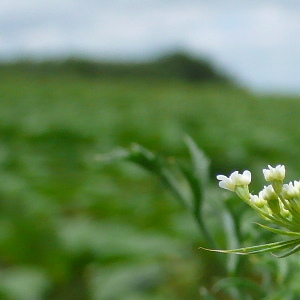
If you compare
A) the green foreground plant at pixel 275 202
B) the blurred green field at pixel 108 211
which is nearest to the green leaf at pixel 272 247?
the green foreground plant at pixel 275 202

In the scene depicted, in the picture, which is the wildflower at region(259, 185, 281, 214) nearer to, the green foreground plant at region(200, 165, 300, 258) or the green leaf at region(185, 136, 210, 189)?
the green foreground plant at region(200, 165, 300, 258)

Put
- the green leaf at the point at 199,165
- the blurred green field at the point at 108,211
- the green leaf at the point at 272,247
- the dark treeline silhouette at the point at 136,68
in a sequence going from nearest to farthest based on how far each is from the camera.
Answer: the green leaf at the point at 272,247 → the green leaf at the point at 199,165 → the blurred green field at the point at 108,211 → the dark treeline silhouette at the point at 136,68

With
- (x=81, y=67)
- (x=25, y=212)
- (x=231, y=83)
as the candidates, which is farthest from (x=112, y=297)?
(x=231, y=83)

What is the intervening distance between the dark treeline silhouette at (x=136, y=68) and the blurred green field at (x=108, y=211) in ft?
75.7

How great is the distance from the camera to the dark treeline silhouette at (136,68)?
35969mm

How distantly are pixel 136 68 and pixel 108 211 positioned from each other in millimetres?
35994

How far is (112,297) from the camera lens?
12.8ft

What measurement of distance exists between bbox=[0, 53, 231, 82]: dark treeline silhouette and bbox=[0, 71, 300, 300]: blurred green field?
2306 centimetres

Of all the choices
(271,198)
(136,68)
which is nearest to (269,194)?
(271,198)

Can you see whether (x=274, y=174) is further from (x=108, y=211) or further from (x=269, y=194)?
(x=108, y=211)

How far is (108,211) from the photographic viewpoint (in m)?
6.05

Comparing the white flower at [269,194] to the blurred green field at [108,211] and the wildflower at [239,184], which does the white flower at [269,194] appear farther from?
the blurred green field at [108,211]

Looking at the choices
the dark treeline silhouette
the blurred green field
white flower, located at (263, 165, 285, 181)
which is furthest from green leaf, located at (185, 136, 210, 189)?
the dark treeline silhouette

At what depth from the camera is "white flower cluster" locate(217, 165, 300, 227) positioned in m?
0.58
